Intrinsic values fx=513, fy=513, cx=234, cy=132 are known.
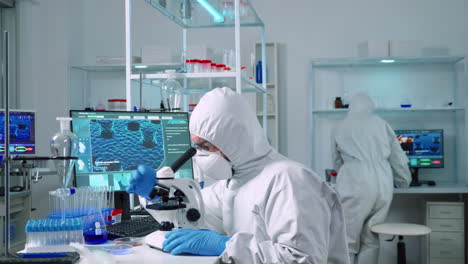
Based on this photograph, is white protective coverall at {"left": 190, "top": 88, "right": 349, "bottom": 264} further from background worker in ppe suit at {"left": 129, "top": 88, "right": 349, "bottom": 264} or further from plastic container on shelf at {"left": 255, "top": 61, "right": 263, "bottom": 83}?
plastic container on shelf at {"left": 255, "top": 61, "right": 263, "bottom": 83}

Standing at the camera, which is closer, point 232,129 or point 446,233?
point 232,129

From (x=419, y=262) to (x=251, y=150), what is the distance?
A: 12.0 feet

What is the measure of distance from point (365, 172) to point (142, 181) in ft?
9.42

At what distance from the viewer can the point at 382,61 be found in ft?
15.5

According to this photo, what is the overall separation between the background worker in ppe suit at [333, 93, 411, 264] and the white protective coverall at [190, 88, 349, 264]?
7.92ft

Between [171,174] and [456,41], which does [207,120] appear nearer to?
[171,174]

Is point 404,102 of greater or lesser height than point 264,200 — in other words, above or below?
above

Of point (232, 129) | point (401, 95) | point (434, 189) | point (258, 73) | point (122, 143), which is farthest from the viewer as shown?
point (401, 95)

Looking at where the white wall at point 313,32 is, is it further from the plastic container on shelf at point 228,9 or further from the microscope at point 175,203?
the microscope at point 175,203

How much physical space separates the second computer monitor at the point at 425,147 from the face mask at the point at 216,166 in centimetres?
325

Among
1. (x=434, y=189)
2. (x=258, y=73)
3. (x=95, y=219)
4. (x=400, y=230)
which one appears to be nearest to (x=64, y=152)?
(x=95, y=219)

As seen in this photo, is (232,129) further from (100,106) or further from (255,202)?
(100,106)

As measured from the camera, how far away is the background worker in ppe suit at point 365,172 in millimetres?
4109

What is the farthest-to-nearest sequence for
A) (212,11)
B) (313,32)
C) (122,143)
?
(313,32) < (212,11) < (122,143)
